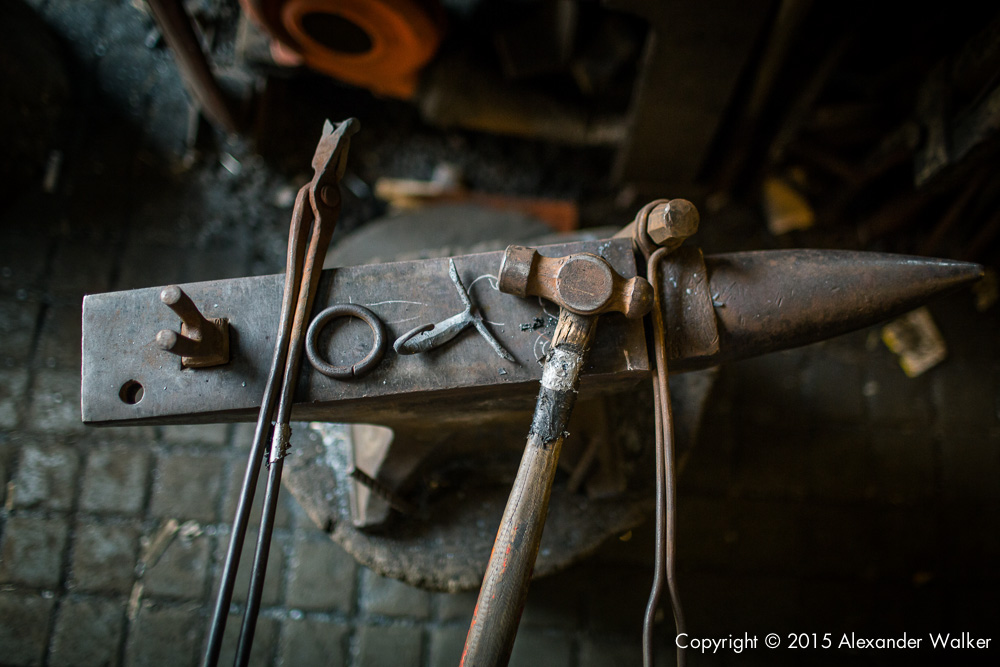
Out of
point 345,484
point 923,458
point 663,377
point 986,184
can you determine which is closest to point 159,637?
point 345,484

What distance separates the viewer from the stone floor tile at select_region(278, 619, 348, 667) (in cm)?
230

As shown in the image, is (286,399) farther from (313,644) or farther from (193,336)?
(313,644)

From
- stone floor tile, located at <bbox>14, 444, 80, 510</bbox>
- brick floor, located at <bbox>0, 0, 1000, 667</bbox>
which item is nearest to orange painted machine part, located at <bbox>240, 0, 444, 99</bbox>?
brick floor, located at <bbox>0, 0, 1000, 667</bbox>

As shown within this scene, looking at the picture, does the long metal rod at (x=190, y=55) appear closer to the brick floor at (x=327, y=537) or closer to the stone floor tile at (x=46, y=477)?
the brick floor at (x=327, y=537)

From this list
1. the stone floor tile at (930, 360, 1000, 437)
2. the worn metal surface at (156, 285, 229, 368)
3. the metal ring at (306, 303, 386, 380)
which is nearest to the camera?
the worn metal surface at (156, 285, 229, 368)

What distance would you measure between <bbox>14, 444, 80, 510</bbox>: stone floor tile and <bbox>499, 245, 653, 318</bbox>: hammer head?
2.28 metres

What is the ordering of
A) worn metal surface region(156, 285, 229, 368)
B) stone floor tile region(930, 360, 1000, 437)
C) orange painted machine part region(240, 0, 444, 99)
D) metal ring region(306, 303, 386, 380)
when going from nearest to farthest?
worn metal surface region(156, 285, 229, 368) < metal ring region(306, 303, 386, 380) < orange painted machine part region(240, 0, 444, 99) < stone floor tile region(930, 360, 1000, 437)

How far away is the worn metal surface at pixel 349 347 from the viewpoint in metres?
1.25

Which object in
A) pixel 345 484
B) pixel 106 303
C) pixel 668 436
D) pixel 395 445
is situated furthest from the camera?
pixel 345 484

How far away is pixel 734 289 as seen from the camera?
1.29 m

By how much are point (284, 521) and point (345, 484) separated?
60 centimetres

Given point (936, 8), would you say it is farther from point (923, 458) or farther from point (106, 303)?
point (106, 303)

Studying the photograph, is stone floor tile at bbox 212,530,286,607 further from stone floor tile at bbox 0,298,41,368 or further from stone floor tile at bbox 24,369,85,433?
stone floor tile at bbox 0,298,41,368

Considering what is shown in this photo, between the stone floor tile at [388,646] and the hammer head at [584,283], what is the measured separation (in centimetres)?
176
